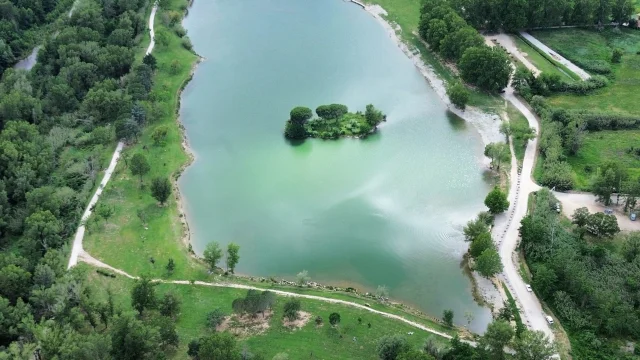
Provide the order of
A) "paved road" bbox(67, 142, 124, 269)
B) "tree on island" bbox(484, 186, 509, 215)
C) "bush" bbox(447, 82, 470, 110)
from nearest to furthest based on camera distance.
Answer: "paved road" bbox(67, 142, 124, 269) < "tree on island" bbox(484, 186, 509, 215) < "bush" bbox(447, 82, 470, 110)

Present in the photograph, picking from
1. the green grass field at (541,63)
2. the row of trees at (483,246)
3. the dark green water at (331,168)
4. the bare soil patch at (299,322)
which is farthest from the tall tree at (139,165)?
the green grass field at (541,63)

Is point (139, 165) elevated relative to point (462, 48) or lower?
lower

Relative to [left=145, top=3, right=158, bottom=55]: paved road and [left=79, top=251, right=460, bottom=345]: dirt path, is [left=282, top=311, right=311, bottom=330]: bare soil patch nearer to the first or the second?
[left=79, top=251, right=460, bottom=345]: dirt path

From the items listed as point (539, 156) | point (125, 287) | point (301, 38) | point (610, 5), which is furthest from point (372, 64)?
point (125, 287)

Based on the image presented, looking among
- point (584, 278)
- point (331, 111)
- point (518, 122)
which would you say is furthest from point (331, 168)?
point (584, 278)

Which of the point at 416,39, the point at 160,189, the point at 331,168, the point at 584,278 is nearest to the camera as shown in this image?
the point at 584,278

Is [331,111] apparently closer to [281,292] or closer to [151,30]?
[281,292]

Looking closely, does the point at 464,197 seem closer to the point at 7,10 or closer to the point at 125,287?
the point at 125,287

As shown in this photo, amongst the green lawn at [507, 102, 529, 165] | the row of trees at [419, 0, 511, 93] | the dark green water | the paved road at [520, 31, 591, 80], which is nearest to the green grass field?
the paved road at [520, 31, 591, 80]
